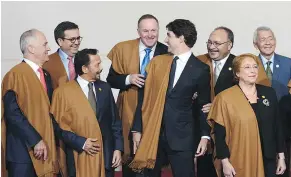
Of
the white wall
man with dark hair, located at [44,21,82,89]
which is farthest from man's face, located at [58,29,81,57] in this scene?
the white wall

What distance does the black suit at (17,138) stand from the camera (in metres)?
3.69

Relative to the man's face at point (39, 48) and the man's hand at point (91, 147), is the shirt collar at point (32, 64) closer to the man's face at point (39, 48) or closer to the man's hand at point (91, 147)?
the man's face at point (39, 48)

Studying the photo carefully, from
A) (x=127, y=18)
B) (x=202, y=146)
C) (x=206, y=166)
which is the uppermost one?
(x=127, y=18)

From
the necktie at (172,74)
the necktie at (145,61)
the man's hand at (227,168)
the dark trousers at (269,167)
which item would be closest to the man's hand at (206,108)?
the necktie at (172,74)

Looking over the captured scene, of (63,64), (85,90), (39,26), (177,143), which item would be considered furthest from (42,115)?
(39,26)

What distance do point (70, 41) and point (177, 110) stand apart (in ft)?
→ 3.14

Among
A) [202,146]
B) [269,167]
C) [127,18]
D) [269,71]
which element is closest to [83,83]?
[202,146]

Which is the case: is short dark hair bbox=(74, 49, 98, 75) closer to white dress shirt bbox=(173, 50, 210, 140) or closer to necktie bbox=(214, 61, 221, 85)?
white dress shirt bbox=(173, 50, 210, 140)

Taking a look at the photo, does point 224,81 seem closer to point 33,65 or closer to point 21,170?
point 33,65

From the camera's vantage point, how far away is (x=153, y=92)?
3.84 m

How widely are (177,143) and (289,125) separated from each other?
0.87 metres

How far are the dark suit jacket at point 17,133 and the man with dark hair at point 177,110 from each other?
645 millimetres

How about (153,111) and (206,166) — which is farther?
(206,166)

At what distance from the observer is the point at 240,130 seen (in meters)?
3.57
